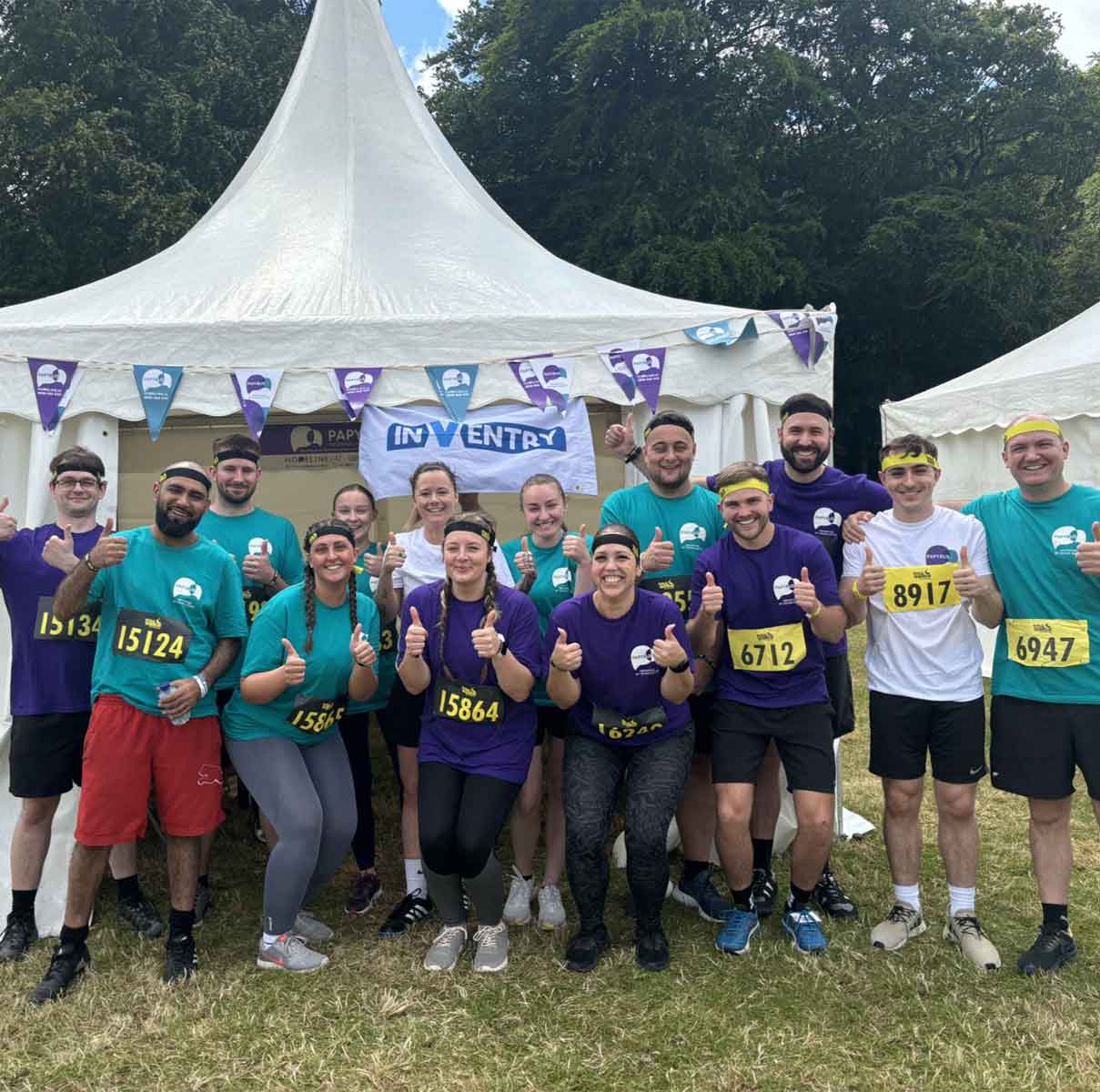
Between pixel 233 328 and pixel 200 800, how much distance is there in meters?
2.11

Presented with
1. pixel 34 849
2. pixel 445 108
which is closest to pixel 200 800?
pixel 34 849

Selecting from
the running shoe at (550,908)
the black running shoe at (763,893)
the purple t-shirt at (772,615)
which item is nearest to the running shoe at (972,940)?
the black running shoe at (763,893)

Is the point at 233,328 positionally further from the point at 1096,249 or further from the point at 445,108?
the point at 1096,249

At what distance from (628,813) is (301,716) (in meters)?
1.15

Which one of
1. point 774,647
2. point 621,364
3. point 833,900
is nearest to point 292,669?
point 774,647

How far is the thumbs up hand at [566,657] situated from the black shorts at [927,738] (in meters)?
1.08

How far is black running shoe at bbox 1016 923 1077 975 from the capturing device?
2949 millimetres

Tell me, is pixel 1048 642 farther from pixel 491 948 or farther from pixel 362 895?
pixel 362 895

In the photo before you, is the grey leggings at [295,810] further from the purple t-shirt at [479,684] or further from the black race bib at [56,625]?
the black race bib at [56,625]

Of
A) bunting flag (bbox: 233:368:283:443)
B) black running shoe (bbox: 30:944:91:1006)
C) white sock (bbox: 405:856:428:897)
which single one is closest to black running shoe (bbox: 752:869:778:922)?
white sock (bbox: 405:856:428:897)

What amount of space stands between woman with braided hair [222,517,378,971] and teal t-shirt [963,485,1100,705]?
2.10 metres

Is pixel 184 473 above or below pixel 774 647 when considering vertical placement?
above

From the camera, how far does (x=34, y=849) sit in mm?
3211

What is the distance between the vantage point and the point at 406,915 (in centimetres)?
340
